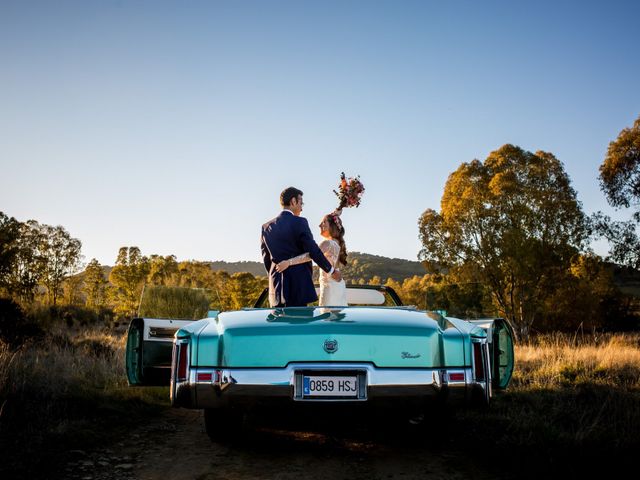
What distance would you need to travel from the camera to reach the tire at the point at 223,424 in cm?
411

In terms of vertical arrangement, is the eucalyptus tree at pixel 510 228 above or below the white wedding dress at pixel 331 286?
above

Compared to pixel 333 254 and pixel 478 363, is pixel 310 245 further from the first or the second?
pixel 478 363

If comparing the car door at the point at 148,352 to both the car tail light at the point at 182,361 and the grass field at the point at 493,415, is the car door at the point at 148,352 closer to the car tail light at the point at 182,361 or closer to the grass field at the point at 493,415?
the grass field at the point at 493,415

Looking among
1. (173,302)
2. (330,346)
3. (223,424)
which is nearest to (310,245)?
(223,424)

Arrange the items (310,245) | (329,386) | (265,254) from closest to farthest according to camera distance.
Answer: (329,386), (310,245), (265,254)

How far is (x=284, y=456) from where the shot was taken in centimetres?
399

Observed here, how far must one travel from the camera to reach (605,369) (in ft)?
26.4

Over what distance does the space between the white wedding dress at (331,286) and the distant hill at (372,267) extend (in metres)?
112

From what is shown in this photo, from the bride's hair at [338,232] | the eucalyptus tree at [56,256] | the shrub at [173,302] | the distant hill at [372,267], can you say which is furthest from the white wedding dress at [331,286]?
the distant hill at [372,267]

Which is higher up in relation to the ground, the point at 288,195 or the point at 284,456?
the point at 288,195

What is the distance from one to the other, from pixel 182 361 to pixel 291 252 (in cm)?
208

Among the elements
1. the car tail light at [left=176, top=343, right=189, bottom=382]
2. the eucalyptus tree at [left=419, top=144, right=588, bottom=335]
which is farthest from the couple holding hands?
the eucalyptus tree at [left=419, top=144, right=588, bottom=335]

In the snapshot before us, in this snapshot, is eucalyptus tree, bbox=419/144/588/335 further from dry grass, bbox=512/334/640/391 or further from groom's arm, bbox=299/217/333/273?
groom's arm, bbox=299/217/333/273

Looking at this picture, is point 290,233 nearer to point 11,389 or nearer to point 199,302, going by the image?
point 11,389
